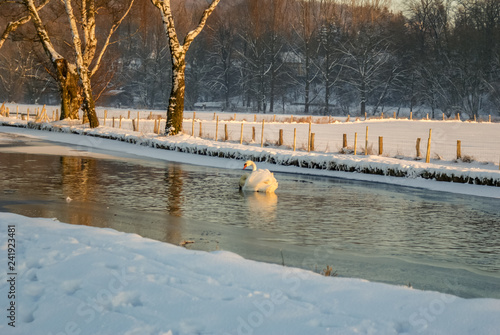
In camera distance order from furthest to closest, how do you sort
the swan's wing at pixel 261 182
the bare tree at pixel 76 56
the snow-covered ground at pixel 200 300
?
the bare tree at pixel 76 56
the swan's wing at pixel 261 182
the snow-covered ground at pixel 200 300

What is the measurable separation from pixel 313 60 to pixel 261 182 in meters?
74.4

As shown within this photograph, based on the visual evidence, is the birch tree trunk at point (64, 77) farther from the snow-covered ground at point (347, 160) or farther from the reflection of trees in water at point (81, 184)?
the reflection of trees in water at point (81, 184)

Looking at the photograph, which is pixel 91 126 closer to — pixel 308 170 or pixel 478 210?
pixel 308 170

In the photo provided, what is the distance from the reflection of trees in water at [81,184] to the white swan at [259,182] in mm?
4116

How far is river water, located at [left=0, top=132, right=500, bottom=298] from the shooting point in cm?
948

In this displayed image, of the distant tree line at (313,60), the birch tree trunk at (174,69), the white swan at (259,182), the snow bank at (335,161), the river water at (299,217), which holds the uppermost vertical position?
the distant tree line at (313,60)

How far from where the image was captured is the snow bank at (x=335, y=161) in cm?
2062

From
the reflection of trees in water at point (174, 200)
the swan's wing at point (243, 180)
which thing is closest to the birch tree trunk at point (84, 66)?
the reflection of trees in water at point (174, 200)

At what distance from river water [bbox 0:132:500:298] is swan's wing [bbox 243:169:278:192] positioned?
328mm

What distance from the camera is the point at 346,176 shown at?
22.8 metres

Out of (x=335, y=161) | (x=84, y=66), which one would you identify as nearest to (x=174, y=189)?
(x=335, y=161)

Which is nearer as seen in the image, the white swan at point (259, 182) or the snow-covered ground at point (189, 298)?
the snow-covered ground at point (189, 298)

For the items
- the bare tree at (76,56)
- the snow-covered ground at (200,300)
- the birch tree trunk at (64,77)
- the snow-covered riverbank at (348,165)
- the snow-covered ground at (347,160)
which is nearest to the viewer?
the snow-covered ground at (200,300)

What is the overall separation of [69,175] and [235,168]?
6.89 metres
